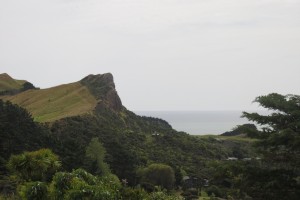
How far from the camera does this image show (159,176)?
49.9m

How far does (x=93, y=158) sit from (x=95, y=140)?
9.55 feet

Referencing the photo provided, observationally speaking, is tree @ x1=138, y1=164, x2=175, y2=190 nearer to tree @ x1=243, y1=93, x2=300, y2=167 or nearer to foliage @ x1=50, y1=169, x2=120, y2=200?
tree @ x1=243, y1=93, x2=300, y2=167

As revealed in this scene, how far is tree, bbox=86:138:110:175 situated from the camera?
4199 cm

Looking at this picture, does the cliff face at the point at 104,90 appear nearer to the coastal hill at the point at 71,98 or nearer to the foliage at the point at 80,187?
the coastal hill at the point at 71,98

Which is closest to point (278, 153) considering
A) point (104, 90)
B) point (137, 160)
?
point (137, 160)

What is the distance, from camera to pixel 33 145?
42062 millimetres

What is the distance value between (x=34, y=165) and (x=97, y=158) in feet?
82.0

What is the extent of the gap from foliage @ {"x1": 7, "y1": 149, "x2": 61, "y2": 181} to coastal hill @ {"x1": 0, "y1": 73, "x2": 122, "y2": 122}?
46.8 m

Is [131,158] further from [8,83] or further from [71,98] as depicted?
[8,83]

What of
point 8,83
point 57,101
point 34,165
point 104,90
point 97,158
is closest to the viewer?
point 34,165

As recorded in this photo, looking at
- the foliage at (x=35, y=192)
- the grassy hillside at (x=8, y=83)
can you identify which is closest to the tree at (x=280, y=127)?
the foliage at (x=35, y=192)

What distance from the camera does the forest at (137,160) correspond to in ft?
54.2

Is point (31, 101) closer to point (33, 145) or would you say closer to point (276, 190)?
point (33, 145)

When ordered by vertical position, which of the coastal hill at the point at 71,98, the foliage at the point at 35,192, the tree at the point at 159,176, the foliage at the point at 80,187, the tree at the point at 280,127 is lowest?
the tree at the point at 159,176
